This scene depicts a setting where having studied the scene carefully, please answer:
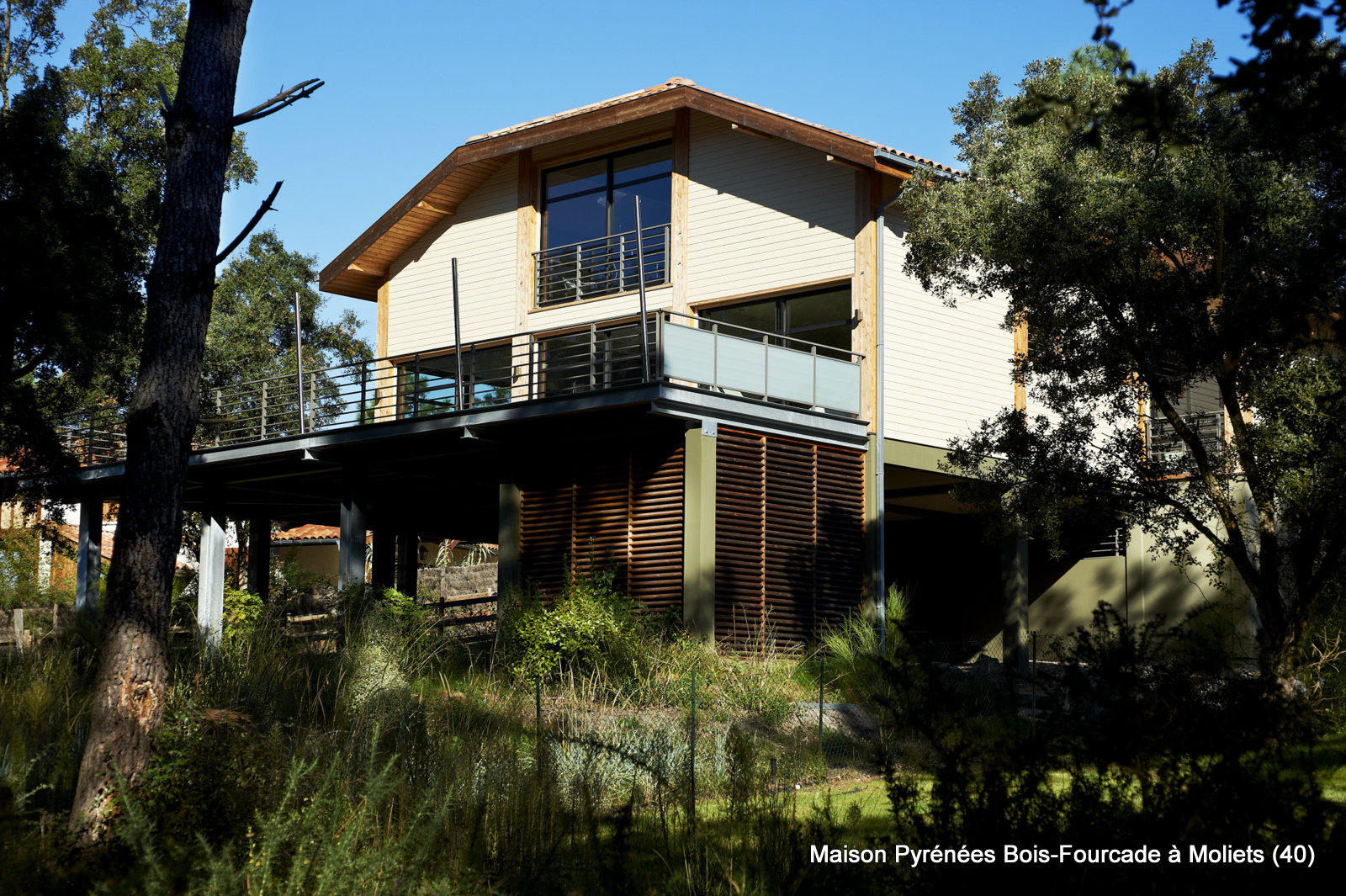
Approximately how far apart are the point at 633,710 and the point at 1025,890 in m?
5.35

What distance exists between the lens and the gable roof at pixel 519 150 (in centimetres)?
1727

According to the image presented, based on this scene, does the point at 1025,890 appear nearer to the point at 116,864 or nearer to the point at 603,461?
the point at 116,864

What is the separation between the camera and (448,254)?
2195cm

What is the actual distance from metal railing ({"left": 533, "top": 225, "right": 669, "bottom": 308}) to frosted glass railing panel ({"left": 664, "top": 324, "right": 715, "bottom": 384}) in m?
3.32

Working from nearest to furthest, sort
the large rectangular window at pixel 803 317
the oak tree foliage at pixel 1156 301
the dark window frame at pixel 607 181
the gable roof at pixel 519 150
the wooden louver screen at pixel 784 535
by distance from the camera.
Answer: the oak tree foliage at pixel 1156 301
the wooden louver screen at pixel 784 535
the gable roof at pixel 519 150
the large rectangular window at pixel 803 317
the dark window frame at pixel 607 181

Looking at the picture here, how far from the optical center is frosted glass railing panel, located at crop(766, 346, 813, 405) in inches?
657

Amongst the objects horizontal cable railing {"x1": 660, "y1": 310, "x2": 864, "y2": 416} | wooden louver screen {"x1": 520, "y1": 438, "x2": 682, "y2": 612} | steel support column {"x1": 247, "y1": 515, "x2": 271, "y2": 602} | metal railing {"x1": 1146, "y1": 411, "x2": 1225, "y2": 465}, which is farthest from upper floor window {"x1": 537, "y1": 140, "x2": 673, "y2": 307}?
steel support column {"x1": 247, "y1": 515, "x2": 271, "y2": 602}

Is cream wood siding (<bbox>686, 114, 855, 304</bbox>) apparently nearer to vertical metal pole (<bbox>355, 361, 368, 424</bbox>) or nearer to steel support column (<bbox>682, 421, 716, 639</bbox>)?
steel support column (<bbox>682, 421, 716, 639</bbox>)

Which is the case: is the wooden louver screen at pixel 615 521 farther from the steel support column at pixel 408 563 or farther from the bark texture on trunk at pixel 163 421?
the bark texture on trunk at pixel 163 421

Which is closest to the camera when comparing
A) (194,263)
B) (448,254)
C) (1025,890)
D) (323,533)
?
(1025,890)

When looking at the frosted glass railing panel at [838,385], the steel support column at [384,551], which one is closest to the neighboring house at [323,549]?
the steel support column at [384,551]

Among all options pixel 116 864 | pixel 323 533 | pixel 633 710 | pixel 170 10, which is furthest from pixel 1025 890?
pixel 323 533

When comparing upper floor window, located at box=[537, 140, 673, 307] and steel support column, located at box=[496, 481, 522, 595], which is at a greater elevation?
upper floor window, located at box=[537, 140, 673, 307]

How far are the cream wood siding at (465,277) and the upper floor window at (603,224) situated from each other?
0.67 metres
